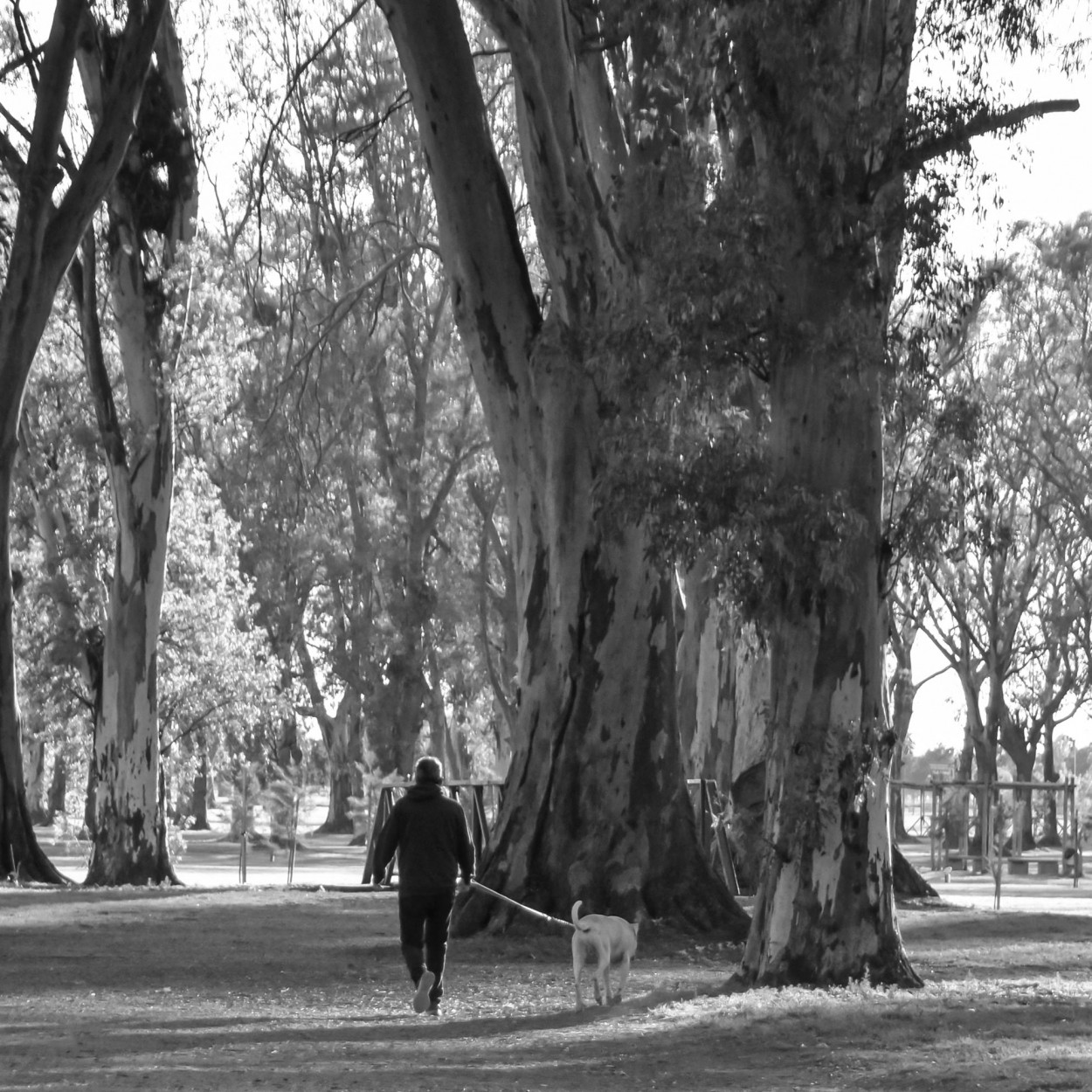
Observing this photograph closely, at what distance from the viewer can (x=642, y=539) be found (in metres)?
17.9

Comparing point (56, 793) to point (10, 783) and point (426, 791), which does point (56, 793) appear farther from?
point (426, 791)

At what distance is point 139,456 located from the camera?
28094 mm

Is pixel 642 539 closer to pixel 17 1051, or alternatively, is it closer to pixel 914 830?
pixel 17 1051

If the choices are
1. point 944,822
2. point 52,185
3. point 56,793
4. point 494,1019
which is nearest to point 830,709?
point 494,1019

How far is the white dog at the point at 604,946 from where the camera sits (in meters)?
12.2

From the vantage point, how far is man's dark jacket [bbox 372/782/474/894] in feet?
41.0

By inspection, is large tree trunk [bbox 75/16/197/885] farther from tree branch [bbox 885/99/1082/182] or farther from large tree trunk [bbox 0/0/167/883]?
tree branch [bbox 885/99/1082/182]

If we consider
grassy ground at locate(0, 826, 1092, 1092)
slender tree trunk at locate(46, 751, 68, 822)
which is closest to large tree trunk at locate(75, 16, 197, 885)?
grassy ground at locate(0, 826, 1092, 1092)

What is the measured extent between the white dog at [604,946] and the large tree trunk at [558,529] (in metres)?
4.54

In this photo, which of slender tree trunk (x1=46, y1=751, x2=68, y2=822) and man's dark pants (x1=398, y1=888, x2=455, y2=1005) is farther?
slender tree trunk (x1=46, y1=751, x2=68, y2=822)

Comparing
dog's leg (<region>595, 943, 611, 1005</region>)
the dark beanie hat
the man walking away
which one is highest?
the dark beanie hat

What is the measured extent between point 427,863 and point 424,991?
33.8 inches

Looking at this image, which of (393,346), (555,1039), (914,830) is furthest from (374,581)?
(555,1039)

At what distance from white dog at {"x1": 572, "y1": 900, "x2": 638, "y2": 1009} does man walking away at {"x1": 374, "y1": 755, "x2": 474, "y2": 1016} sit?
84 cm
